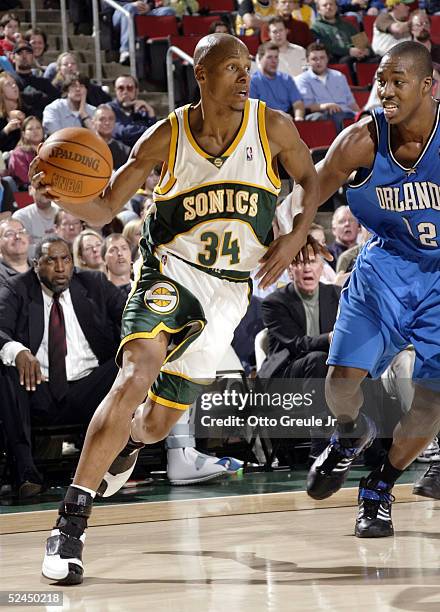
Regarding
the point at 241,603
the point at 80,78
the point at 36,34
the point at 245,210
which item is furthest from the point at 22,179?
the point at 241,603

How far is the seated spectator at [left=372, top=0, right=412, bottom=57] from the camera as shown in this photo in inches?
477

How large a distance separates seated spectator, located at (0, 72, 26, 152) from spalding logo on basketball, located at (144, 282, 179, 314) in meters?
5.48

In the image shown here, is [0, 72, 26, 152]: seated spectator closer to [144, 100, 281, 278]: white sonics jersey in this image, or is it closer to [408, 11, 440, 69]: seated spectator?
[408, 11, 440, 69]: seated spectator

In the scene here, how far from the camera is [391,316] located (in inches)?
162

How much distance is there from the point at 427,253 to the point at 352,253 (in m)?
3.24

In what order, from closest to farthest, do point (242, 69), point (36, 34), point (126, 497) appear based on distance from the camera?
1. point (242, 69)
2. point (126, 497)
3. point (36, 34)

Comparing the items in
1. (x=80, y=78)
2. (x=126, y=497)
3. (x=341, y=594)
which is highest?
(x=80, y=78)

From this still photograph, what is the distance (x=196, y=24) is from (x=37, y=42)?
1876 millimetres

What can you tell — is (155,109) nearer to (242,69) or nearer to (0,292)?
(0,292)

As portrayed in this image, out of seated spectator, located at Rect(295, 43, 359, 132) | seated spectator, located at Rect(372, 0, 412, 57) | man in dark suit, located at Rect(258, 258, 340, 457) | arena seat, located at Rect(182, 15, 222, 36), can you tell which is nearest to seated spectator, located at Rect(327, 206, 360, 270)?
man in dark suit, located at Rect(258, 258, 340, 457)

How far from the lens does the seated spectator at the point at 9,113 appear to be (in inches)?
354

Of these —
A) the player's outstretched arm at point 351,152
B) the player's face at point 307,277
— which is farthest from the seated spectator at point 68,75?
the player's outstretched arm at point 351,152

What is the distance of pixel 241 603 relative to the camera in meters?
3.13

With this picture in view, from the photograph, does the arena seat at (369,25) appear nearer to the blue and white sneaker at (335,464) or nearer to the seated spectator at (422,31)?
the seated spectator at (422,31)
